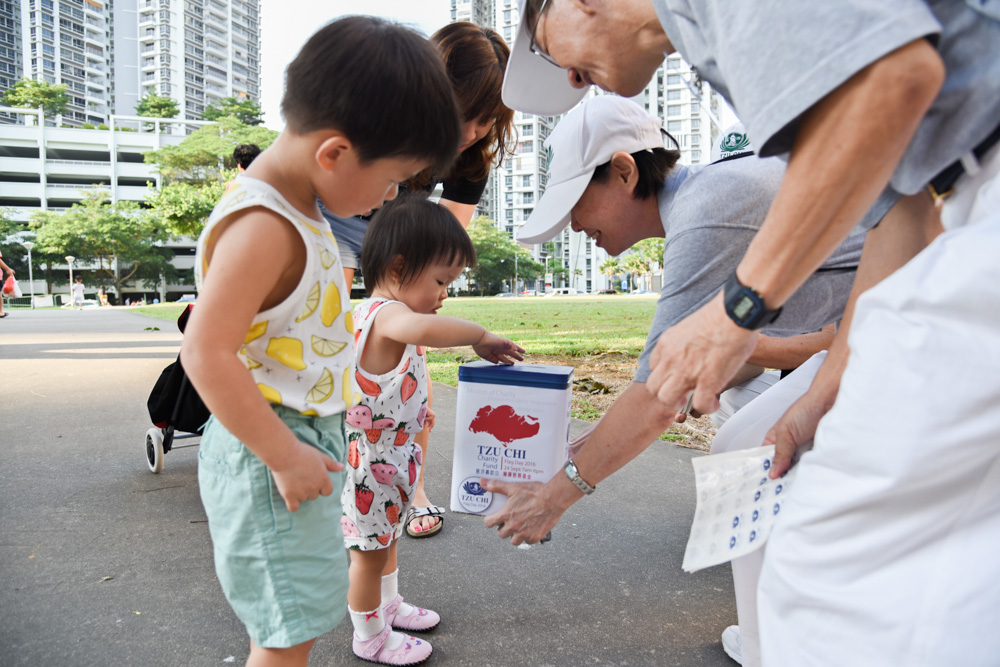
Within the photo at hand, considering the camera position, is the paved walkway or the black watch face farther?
the paved walkway

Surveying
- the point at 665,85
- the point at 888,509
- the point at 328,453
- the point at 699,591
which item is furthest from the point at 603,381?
the point at 665,85

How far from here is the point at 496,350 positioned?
6.21 feet

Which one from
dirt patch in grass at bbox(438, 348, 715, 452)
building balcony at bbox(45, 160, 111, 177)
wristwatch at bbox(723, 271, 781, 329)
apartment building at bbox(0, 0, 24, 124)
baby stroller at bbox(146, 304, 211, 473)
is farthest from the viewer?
apartment building at bbox(0, 0, 24, 124)

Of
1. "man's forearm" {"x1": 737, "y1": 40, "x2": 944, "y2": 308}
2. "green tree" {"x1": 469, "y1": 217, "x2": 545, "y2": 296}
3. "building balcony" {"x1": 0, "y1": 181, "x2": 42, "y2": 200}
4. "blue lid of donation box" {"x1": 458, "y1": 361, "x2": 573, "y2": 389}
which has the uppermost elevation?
"building balcony" {"x1": 0, "y1": 181, "x2": 42, "y2": 200}

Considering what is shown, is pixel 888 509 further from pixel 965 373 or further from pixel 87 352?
pixel 87 352

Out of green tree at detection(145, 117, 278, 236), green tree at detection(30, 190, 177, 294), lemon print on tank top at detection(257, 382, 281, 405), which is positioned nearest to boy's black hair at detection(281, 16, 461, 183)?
lemon print on tank top at detection(257, 382, 281, 405)

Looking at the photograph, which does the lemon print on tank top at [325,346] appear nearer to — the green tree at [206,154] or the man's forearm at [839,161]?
the man's forearm at [839,161]

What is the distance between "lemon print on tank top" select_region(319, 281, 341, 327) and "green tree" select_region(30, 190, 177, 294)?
1913 inches

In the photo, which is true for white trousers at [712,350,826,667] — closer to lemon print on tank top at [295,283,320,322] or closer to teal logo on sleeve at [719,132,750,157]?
lemon print on tank top at [295,283,320,322]

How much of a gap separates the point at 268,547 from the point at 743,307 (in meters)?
Answer: 0.88

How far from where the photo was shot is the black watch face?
93 cm

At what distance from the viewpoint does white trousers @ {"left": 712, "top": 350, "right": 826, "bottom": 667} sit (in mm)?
1482

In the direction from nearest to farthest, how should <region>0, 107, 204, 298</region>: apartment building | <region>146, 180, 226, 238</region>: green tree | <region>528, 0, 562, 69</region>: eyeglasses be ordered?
<region>528, 0, 562, 69</region>: eyeglasses → <region>146, 180, 226, 238</region>: green tree → <region>0, 107, 204, 298</region>: apartment building

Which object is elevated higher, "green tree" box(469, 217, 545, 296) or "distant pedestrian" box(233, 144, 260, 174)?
"distant pedestrian" box(233, 144, 260, 174)
